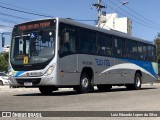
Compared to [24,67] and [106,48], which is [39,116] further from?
[106,48]

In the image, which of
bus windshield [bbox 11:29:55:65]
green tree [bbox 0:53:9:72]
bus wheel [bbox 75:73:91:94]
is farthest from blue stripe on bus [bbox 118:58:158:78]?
green tree [bbox 0:53:9:72]

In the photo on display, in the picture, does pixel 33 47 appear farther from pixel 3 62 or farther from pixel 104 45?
pixel 3 62

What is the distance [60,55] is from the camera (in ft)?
55.7

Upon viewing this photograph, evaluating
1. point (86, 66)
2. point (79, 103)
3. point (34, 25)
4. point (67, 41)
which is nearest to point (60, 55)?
point (67, 41)

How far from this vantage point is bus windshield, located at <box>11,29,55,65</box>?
16938mm

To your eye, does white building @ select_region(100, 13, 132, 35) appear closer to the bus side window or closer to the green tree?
the green tree

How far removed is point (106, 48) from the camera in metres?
21.1

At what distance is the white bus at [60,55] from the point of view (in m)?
16.9

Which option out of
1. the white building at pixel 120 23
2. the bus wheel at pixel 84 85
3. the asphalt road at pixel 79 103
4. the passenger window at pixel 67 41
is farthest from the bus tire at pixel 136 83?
the white building at pixel 120 23

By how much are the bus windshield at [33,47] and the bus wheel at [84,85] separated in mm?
2587

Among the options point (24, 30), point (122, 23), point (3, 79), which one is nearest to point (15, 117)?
point (24, 30)

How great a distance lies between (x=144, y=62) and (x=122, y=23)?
1364 inches

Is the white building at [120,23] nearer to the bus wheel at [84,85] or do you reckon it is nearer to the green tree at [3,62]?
the green tree at [3,62]

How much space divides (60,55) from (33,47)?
1.24 meters
